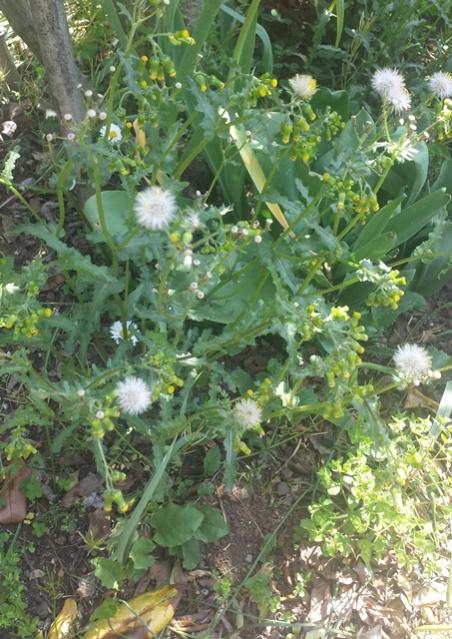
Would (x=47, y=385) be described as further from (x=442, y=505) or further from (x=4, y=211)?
(x=442, y=505)

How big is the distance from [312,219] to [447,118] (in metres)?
0.39

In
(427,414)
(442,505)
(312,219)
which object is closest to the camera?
(312,219)

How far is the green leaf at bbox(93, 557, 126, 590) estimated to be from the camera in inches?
66.4

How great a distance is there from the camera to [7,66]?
2.41m

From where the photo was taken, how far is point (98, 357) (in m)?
2.05

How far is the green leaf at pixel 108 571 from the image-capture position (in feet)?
5.53

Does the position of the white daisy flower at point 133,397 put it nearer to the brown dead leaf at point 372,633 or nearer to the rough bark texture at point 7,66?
the brown dead leaf at point 372,633

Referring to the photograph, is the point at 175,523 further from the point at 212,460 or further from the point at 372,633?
the point at 372,633

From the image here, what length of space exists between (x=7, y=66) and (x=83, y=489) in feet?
4.92

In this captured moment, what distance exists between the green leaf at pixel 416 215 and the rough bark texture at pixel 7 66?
1.42m

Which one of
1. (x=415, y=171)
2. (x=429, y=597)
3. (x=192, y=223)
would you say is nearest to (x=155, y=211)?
(x=192, y=223)

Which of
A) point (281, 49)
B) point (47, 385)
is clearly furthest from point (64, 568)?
point (281, 49)

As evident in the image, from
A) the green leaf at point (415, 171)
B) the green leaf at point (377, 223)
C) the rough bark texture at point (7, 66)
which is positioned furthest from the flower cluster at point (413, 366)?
the rough bark texture at point (7, 66)

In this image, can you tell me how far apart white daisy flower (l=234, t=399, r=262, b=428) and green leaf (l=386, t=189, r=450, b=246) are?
78 cm
